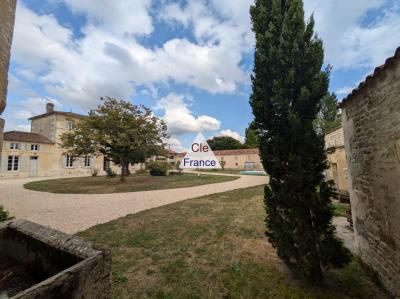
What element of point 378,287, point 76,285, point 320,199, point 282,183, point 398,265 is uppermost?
point 282,183

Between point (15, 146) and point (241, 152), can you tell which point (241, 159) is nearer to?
point (241, 152)

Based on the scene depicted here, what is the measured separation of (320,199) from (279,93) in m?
1.69

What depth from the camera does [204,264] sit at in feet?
12.5

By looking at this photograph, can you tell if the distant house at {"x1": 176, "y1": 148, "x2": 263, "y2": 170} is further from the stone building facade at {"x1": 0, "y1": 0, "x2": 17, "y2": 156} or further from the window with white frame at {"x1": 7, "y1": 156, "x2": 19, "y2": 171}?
the stone building facade at {"x1": 0, "y1": 0, "x2": 17, "y2": 156}

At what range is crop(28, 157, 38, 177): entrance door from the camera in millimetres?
22100

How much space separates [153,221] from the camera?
248 inches

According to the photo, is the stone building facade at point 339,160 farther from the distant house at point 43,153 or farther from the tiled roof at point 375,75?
the distant house at point 43,153


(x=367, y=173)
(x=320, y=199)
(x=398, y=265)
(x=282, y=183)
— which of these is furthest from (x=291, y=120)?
(x=398, y=265)

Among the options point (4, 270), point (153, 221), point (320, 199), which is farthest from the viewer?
point (153, 221)

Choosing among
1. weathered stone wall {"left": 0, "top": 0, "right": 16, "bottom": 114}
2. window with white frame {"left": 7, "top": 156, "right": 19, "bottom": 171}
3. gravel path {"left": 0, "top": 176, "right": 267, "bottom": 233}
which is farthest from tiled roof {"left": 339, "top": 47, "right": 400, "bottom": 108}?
window with white frame {"left": 7, "top": 156, "right": 19, "bottom": 171}

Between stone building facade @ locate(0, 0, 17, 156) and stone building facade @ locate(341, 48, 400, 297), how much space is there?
13.2 feet

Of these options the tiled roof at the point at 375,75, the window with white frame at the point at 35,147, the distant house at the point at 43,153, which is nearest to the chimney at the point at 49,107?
the distant house at the point at 43,153

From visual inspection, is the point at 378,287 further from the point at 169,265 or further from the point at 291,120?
the point at 169,265

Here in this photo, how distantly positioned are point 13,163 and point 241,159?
115 ft
